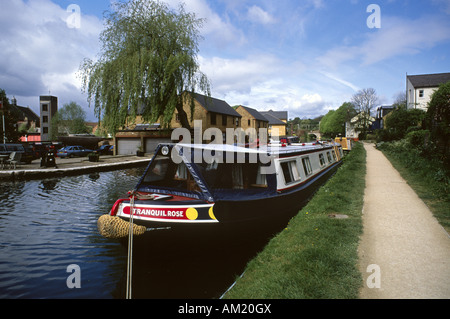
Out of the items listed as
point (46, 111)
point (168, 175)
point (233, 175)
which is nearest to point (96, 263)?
point (168, 175)

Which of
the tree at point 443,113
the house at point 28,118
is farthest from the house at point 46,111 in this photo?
the tree at point 443,113

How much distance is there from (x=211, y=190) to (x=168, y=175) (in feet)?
5.98

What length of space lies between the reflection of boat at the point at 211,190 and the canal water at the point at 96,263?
55 cm

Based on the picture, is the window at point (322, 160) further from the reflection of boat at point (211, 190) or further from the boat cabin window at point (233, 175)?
the boat cabin window at point (233, 175)

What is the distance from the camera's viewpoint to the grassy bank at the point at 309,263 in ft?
12.2

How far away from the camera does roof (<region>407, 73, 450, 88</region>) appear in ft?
148

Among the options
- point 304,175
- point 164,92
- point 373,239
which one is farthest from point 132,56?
point 373,239

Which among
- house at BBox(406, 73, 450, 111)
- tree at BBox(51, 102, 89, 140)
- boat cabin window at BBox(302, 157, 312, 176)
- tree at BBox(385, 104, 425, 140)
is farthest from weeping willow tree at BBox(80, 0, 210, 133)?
tree at BBox(51, 102, 89, 140)

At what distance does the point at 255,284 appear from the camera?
4.03 meters

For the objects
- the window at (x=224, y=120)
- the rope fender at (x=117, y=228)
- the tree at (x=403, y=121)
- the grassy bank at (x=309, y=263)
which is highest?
the window at (x=224, y=120)

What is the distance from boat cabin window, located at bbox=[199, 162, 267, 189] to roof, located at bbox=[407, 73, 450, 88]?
50.6m

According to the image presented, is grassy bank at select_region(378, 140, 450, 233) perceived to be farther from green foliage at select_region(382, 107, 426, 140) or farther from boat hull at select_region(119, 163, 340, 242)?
green foliage at select_region(382, 107, 426, 140)
